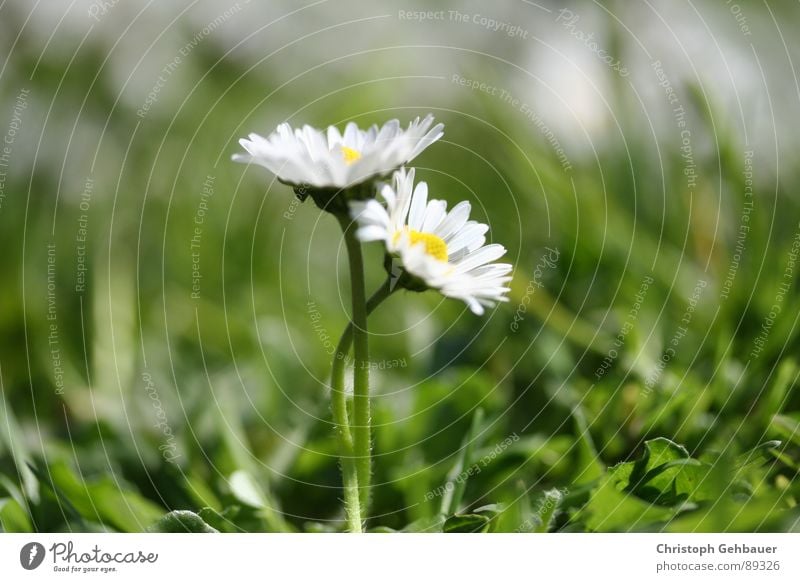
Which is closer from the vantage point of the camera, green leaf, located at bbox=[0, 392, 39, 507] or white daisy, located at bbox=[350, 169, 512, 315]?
white daisy, located at bbox=[350, 169, 512, 315]

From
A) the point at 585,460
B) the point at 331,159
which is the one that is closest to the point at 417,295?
the point at 585,460

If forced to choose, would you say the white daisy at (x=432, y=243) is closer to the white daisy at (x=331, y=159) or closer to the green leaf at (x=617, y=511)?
the white daisy at (x=331, y=159)

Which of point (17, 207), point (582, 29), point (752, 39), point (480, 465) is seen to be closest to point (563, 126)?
point (582, 29)

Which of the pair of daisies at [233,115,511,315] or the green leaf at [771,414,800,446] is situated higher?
the pair of daisies at [233,115,511,315]

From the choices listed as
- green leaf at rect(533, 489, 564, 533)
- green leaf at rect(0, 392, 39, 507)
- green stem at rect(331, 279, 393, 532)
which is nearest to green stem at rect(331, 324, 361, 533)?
green stem at rect(331, 279, 393, 532)

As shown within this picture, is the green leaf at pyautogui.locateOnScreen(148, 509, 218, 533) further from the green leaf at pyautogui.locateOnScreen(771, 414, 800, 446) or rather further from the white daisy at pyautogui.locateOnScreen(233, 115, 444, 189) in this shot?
the green leaf at pyautogui.locateOnScreen(771, 414, 800, 446)

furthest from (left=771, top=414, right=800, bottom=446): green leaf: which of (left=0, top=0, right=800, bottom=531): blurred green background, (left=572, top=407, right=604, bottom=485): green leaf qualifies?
(left=572, top=407, right=604, bottom=485): green leaf
